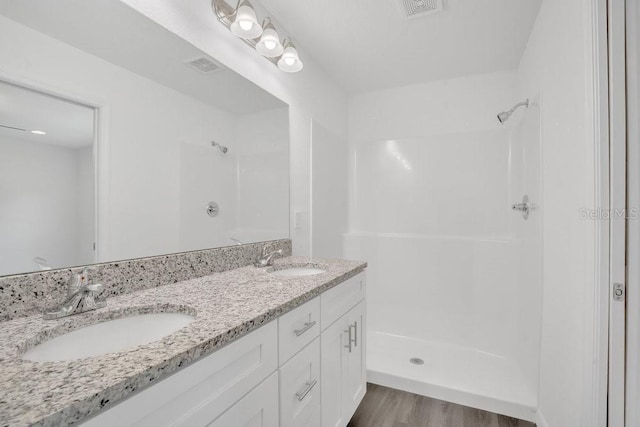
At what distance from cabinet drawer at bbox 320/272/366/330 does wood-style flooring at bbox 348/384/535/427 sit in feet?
2.28

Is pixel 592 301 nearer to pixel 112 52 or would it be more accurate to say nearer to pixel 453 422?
pixel 453 422

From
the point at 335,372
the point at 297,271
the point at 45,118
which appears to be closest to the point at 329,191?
the point at 297,271

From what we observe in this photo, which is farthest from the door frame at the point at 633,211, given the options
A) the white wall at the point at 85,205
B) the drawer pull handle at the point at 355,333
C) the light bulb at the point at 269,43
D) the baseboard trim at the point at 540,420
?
the white wall at the point at 85,205

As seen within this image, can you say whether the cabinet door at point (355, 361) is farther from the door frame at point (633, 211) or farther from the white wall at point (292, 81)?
the door frame at point (633, 211)

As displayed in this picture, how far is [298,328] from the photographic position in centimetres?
100

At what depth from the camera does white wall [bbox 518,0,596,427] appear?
1.02 meters

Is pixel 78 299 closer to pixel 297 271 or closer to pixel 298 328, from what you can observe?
pixel 298 328

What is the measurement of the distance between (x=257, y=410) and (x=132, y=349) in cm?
39

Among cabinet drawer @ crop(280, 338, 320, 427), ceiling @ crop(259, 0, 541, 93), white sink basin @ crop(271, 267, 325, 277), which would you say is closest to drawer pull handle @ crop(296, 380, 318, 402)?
cabinet drawer @ crop(280, 338, 320, 427)

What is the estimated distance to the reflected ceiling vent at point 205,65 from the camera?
1287 millimetres

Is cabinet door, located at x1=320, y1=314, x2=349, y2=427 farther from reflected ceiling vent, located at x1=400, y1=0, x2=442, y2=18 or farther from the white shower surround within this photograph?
reflected ceiling vent, located at x1=400, y1=0, x2=442, y2=18

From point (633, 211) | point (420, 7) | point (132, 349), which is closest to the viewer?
point (132, 349)

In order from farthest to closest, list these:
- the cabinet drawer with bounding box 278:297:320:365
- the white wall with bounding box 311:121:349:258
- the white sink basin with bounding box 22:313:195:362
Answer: the white wall with bounding box 311:121:349:258 → the cabinet drawer with bounding box 278:297:320:365 → the white sink basin with bounding box 22:313:195:362

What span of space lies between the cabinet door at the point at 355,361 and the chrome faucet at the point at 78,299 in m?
0.99
